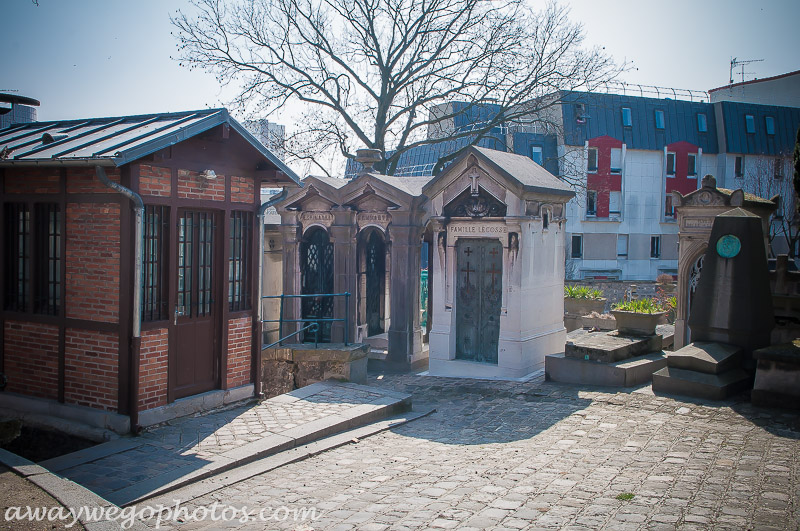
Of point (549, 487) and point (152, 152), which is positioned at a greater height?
point (152, 152)

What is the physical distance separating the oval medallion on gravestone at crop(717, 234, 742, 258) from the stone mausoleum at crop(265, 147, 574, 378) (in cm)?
308

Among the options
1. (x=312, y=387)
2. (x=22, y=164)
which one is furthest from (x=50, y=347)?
(x=312, y=387)

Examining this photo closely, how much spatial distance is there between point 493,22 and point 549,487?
17.1 metres

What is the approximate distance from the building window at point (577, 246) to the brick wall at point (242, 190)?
35.0m

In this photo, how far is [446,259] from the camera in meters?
12.9

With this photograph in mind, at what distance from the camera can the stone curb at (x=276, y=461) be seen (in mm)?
6145

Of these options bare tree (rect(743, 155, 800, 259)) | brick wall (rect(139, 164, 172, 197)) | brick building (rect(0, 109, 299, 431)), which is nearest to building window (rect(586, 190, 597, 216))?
bare tree (rect(743, 155, 800, 259))

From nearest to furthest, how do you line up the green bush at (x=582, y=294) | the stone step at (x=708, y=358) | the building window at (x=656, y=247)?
the stone step at (x=708, y=358)
the green bush at (x=582, y=294)
the building window at (x=656, y=247)

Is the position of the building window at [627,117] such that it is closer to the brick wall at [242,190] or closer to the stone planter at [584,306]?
the stone planter at [584,306]

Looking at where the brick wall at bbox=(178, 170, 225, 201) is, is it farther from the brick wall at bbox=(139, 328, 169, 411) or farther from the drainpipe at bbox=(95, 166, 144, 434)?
the brick wall at bbox=(139, 328, 169, 411)

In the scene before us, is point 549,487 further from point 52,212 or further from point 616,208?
point 616,208

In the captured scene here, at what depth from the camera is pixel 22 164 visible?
7957mm

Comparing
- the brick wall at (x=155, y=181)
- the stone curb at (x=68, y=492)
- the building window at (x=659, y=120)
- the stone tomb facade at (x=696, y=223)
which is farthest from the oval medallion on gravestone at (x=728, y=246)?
the building window at (x=659, y=120)

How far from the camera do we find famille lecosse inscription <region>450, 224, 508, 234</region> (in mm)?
12344
